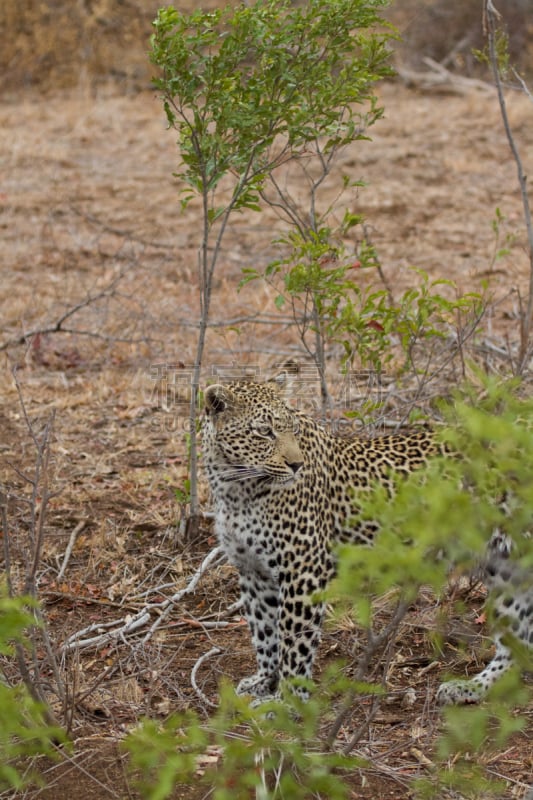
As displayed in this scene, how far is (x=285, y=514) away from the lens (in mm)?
5102

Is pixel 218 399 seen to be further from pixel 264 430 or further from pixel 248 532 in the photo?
→ pixel 248 532

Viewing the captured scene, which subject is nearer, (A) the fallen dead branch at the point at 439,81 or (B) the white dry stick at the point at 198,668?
(B) the white dry stick at the point at 198,668

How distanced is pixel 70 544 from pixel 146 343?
3.57 meters

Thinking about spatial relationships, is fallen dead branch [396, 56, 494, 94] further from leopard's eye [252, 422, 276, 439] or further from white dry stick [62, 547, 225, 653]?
leopard's eye [252, 422, 276, 439]

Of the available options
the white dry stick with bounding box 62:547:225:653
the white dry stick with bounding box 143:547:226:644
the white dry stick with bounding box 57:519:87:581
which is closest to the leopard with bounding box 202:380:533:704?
the white dry stick with bounding box 62:547:225:653

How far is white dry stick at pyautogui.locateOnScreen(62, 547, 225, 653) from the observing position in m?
5.71

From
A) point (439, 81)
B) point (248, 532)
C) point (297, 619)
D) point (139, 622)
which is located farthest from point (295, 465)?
point (439, 81)

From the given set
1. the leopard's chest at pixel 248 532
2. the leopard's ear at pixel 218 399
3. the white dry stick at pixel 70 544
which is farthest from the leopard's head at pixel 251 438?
the white dry stick at pixel 70 544

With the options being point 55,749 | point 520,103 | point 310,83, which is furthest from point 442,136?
point 55,749

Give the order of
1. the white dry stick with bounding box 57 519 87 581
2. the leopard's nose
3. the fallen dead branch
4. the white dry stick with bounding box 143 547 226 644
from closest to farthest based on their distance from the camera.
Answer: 1. the leopard's nose
2. the white dry stick with bounding box 143 547 226 644
3. the white dry stick with bounding box 57 519 87 581
4. the fallen dead branch

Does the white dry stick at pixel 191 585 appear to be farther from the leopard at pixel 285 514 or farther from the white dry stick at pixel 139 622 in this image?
the leopard at pixel 285 514

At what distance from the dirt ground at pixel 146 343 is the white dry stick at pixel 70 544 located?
0.03 meters

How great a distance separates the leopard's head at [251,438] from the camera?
502 centimetres

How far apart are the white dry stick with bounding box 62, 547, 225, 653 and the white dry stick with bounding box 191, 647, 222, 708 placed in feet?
0.99
